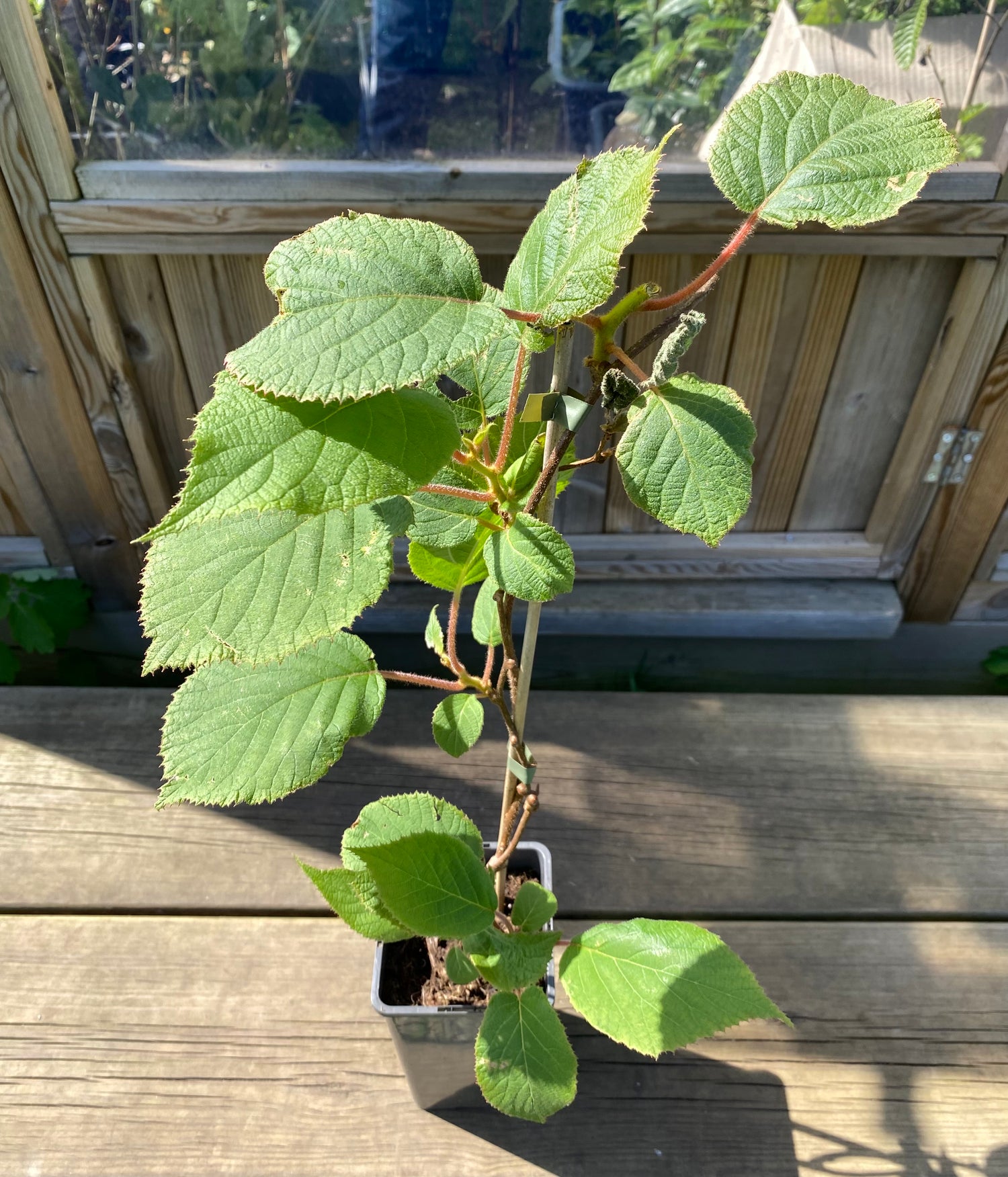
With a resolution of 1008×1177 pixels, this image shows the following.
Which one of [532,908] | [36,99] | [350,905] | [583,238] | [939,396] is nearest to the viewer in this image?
[583,238]

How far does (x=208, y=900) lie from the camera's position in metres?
0.98

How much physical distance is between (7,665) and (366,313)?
1.39 metres

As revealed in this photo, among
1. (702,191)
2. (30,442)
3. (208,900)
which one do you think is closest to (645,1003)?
(208,900)

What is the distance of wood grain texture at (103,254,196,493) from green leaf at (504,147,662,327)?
3.07 feet

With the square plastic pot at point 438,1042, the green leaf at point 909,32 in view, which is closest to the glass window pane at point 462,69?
the green leaf at point 909,32

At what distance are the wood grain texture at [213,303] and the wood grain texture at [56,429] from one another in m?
0.18

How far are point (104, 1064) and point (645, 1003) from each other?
619 mm

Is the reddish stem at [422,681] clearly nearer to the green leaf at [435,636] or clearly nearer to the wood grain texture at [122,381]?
the green leaf at [435,636]

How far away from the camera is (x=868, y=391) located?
4.50 ft

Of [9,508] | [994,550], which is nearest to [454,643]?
[9,508]

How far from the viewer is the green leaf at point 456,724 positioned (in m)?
0.67

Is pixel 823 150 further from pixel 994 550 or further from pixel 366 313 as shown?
pixel 994 550

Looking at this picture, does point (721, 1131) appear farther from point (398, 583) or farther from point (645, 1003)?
point (398, 583)

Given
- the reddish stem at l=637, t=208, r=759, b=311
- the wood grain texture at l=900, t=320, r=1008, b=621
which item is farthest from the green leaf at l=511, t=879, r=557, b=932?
the wood grain texture at l=900, t=320, r=1008, b=621
